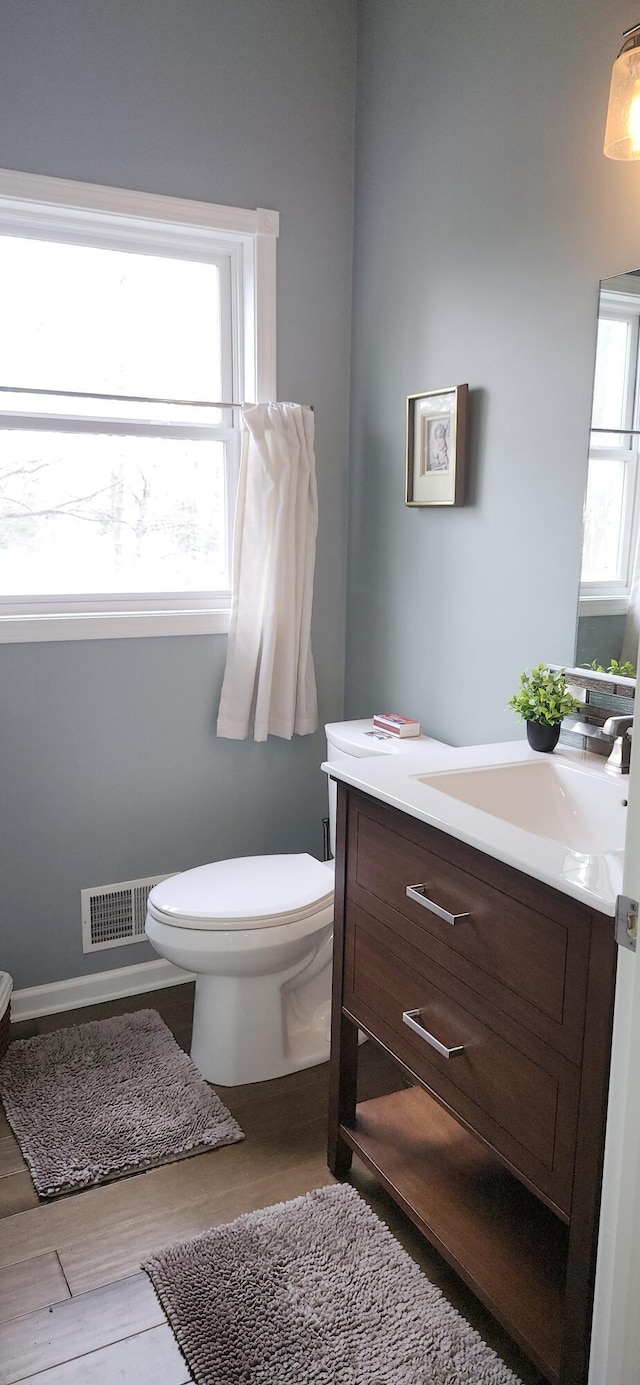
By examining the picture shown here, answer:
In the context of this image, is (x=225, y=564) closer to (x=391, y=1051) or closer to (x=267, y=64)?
(x=267, y=64)

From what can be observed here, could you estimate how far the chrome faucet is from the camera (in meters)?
1.70

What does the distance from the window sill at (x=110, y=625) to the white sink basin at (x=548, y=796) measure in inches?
43.5

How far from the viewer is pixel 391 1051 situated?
5.50 ft

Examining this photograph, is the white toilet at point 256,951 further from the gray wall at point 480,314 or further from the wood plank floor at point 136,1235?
the gray wall at point 480,314

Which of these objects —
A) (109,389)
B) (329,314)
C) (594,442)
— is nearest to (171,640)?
(109,389)

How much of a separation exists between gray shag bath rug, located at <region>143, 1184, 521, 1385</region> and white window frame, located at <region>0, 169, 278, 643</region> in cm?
142

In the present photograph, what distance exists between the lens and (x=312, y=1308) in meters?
1.58

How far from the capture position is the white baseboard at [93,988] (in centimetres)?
252

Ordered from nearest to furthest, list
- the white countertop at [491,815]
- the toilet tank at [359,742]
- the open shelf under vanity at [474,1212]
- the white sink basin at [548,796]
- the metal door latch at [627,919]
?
1. the metal door latch at [627,919]
2. the white countertop at [491,815]
3. the open shelf under vanity at [474,1212]
4. the white sink basin at [548,796]
5. the toilet tank at [359,742]

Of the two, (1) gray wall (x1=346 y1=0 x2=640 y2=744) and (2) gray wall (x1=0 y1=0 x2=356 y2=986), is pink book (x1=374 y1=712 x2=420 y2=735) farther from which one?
(2) gray wall (x1=0 y1=0 x2=356 y2=986)

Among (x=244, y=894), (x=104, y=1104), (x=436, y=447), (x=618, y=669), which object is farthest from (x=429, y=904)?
(x=436, y=447)

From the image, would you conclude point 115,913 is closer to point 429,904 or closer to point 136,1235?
point 136,1235

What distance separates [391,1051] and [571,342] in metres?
1.38

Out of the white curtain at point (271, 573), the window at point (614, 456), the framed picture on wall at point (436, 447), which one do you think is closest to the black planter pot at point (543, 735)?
the window at point (614, 456)
